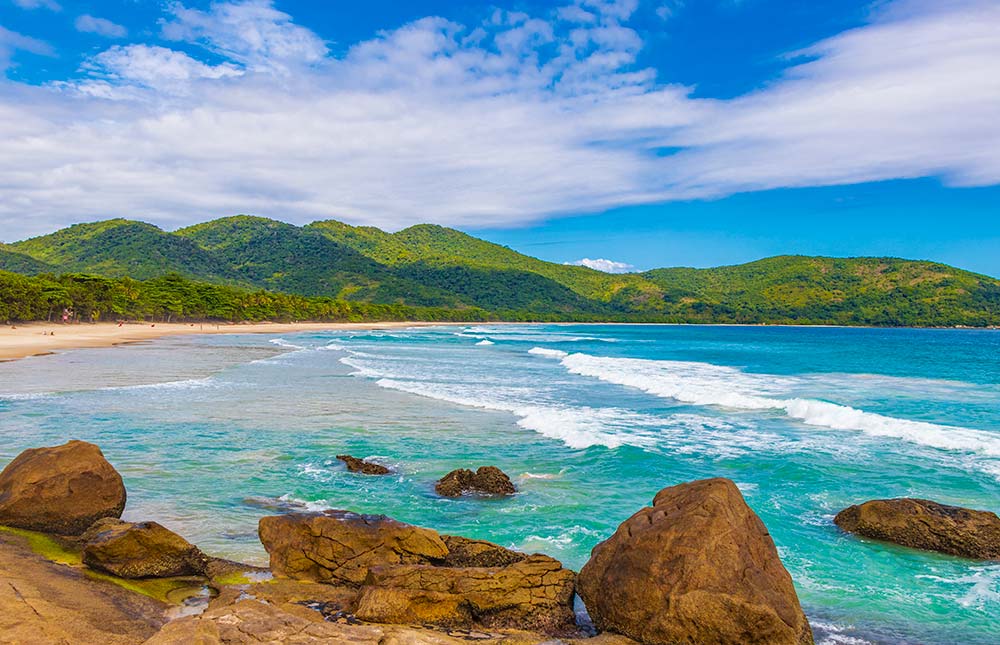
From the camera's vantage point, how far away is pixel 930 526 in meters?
11.3

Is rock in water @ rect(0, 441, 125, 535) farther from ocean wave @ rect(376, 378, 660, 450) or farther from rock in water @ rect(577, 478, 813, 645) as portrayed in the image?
ocean wave @ rect(376, 378, 660, 450)

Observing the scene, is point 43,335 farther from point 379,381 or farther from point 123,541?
point 123,541

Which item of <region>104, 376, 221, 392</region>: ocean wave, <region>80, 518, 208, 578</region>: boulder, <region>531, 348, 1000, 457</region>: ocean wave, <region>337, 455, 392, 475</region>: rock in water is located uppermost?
<region>531, 348, 1000, 457</region>: ocean wave

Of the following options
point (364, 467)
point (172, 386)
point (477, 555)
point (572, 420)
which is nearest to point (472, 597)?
point (477, 555)

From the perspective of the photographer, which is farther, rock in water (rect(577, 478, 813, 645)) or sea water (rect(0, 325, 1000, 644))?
sea water (rect(0, 325, 1000, 644))

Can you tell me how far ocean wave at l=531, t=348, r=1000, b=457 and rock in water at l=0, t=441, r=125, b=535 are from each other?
20.7m

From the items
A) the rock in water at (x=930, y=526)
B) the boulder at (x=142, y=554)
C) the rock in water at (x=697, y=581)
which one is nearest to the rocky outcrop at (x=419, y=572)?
the rock in water at (x=697, y=581)

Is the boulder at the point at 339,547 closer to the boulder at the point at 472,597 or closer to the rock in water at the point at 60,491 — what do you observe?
the boulder at the point at 472,597

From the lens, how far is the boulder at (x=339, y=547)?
909cm

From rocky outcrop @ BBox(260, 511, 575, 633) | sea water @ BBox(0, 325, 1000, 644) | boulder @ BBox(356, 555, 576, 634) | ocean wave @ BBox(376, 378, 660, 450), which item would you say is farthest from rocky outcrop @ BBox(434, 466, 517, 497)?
boulder @ BBox(356, 555, 576, 634)

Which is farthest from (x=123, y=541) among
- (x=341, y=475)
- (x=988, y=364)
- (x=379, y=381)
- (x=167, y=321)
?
(x=167, y=321)

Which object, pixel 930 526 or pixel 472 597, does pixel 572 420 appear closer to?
pixel 930 526

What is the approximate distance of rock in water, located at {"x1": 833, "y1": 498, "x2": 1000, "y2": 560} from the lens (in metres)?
11.0

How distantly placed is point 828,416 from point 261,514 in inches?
780
